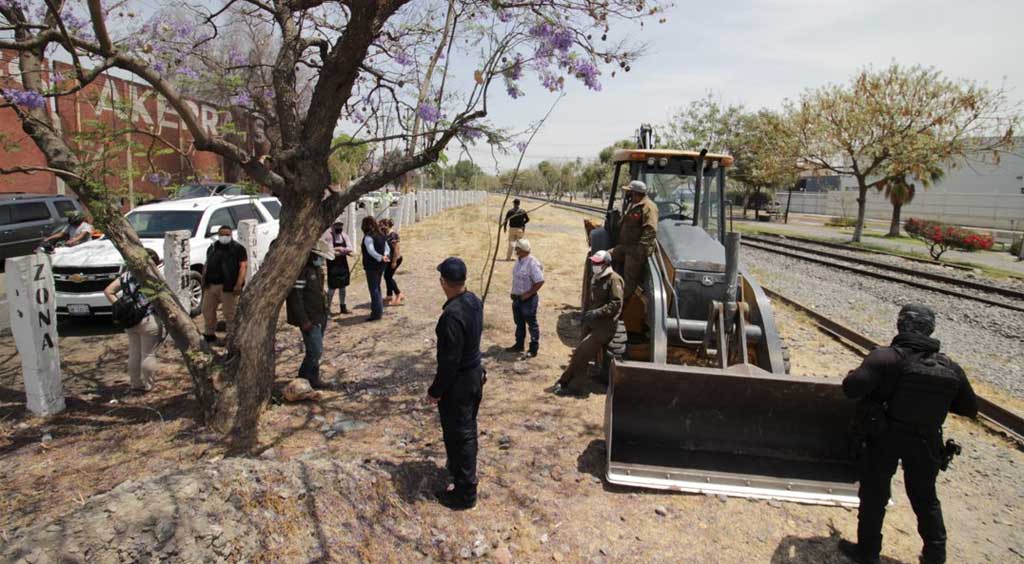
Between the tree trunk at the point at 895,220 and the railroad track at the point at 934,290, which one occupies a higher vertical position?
the tree trunk at the point at 895,220

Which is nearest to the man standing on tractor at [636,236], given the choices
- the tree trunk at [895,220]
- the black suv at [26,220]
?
the black suv at [26,220]

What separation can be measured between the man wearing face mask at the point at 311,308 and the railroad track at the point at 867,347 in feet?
22.8

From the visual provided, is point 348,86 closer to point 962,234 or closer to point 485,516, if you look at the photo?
point 485,516

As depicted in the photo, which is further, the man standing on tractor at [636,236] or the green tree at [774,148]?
the green tree at [774,148]

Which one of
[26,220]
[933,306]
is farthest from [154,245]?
[933,306]

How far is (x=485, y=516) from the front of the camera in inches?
161

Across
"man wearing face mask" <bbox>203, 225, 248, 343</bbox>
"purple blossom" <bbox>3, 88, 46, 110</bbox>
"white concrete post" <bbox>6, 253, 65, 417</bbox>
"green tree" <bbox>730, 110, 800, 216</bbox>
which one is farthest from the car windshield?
"green tree" <bbox>730, 110, 800, 216</bbox>

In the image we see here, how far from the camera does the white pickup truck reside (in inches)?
329

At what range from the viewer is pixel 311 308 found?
6145 millimetres

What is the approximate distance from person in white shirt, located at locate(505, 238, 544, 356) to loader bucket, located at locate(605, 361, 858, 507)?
2.87 m

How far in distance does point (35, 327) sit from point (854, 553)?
271 inches

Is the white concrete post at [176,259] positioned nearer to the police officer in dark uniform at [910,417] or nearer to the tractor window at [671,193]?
the tractor window at [671,193]

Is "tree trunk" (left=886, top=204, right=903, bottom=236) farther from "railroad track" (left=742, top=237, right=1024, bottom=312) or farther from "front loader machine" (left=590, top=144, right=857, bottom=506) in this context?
"front loader machine" (left=590, top=144, right=857, bottom=506)

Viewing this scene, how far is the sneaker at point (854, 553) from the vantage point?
12.3 feet
